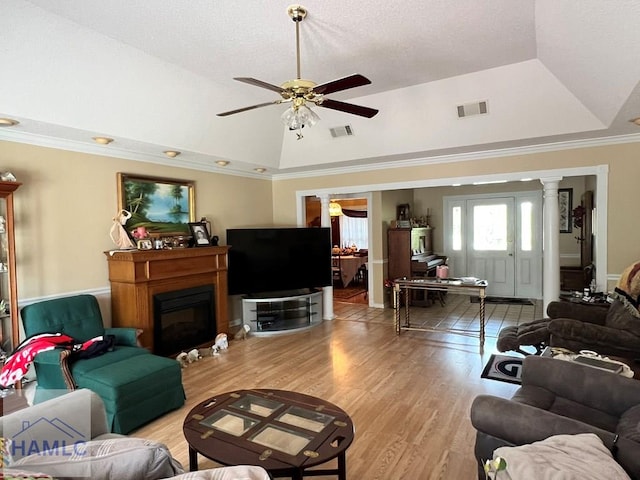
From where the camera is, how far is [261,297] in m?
5.77

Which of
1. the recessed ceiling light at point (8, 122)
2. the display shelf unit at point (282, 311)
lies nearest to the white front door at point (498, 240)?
the display shelf unit at point (282, 311)

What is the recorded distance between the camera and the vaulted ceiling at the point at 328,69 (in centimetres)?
264

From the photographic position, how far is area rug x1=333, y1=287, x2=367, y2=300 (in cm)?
842

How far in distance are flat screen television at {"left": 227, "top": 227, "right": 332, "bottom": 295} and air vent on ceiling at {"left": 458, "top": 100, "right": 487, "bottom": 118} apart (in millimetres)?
2704

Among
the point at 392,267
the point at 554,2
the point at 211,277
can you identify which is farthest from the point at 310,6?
the point at 392,267

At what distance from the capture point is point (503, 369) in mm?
4078

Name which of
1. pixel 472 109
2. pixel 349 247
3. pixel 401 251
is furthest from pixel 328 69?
pixel 349 247

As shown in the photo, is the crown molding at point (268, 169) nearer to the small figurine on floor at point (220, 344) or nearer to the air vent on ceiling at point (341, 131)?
the air vent on ceiling at point (341, 131)

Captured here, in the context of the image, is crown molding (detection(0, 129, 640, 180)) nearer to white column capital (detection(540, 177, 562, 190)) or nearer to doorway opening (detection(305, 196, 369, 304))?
white column capital (detection(540, 177, 562, 190))

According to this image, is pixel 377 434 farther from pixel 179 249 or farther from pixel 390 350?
pixel 179 249

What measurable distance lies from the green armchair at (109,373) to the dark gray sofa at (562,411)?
2468mm

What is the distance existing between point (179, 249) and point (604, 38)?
14.6 feet

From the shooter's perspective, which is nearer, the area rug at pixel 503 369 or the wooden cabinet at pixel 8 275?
the wooden cabinet at pixel 8 275

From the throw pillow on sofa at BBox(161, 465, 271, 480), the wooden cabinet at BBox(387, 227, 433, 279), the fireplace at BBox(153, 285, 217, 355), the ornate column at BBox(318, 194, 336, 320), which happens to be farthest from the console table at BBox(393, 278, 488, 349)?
the throw pillow on sofa at BBox(161, 465, 271, 480)
